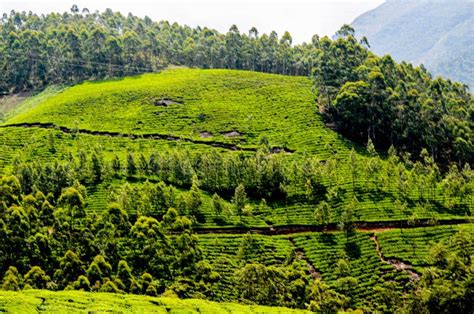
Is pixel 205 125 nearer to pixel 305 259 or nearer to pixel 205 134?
pixel 205 134

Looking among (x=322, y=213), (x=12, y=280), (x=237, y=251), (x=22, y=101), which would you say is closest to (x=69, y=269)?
(x=12, y=280)

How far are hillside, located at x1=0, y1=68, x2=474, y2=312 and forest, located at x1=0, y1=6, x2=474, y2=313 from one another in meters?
0.27

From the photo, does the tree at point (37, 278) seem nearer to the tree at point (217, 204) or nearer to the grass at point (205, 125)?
the grass at point (205, 125)

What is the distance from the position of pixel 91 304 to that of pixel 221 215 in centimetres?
4476

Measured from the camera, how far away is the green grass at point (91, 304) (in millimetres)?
43062

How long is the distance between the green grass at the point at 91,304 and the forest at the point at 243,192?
0.26m

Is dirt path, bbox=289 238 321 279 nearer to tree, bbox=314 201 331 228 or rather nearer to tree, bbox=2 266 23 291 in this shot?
tree, bbox=314 201 331 228

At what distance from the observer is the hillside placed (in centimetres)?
6606

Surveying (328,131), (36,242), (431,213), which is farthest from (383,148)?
(36,242)

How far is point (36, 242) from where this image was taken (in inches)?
2739

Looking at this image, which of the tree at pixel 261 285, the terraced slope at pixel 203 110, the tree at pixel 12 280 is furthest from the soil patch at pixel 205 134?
the tree at pixel 12 280

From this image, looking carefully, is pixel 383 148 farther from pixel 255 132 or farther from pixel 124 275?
pixel 124 275

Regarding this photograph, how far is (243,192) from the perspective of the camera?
8956 cm

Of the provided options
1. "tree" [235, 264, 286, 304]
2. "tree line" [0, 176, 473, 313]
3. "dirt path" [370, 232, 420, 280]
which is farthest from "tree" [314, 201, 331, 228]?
"tree" [235, 264, 286, 304]
